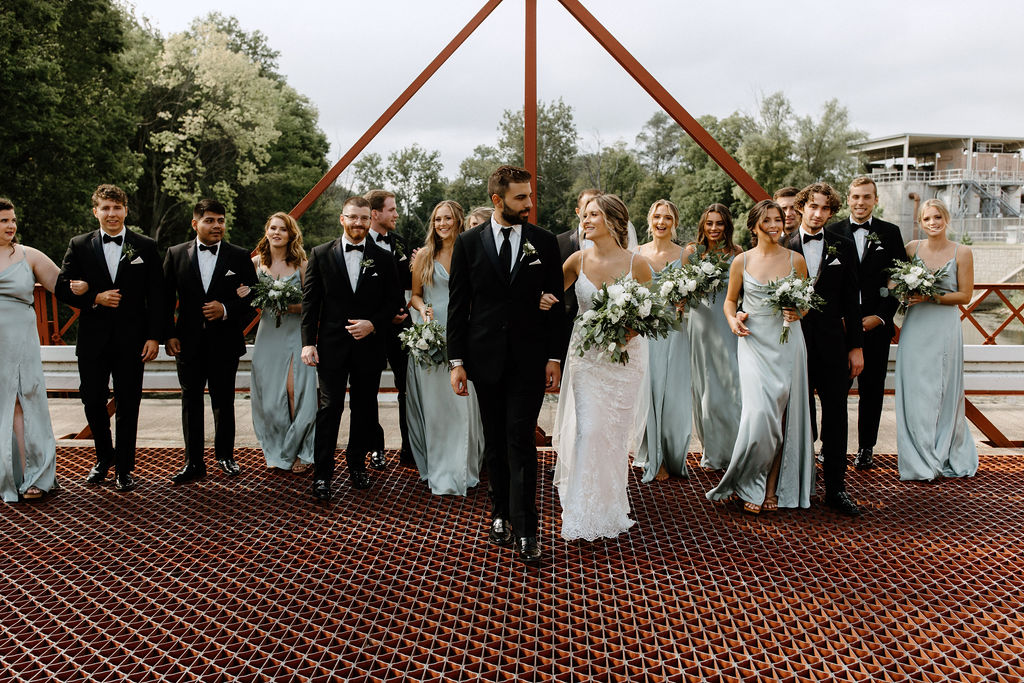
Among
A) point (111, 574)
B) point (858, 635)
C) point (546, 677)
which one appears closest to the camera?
point (546, 677)

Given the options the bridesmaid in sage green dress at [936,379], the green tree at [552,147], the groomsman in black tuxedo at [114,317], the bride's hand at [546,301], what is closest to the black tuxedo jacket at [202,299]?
the groomsman in black tuxedo at [114,317]

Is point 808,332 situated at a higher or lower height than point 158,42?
lower

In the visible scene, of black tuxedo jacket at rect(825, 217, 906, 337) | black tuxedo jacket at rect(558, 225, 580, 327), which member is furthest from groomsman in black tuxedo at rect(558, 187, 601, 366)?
black tuxedo jacket at rect(825, 217, 906, 337)

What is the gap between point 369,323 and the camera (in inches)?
208

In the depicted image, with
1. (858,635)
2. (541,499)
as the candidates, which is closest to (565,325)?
(541,499)

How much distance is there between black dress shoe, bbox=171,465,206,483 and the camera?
5.49 m

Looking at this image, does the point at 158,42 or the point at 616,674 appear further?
the point at 158,42

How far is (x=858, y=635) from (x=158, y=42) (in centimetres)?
4112

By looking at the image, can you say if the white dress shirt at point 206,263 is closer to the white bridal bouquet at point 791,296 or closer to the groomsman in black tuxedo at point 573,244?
the groomsman in black tuxedo at point 573,244

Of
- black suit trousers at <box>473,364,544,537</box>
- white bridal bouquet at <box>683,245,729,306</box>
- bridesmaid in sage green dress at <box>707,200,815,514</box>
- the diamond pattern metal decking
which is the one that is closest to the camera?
the diamond pattern metal decking

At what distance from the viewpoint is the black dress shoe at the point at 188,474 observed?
549 cm

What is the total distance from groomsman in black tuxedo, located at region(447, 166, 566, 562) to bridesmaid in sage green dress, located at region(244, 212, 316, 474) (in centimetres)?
215

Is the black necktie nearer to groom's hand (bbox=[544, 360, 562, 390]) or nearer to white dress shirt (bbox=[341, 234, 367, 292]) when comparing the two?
groom's hand (bbox=[544, 360, 562, 390])

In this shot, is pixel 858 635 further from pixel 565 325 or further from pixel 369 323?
pixel 369 323
